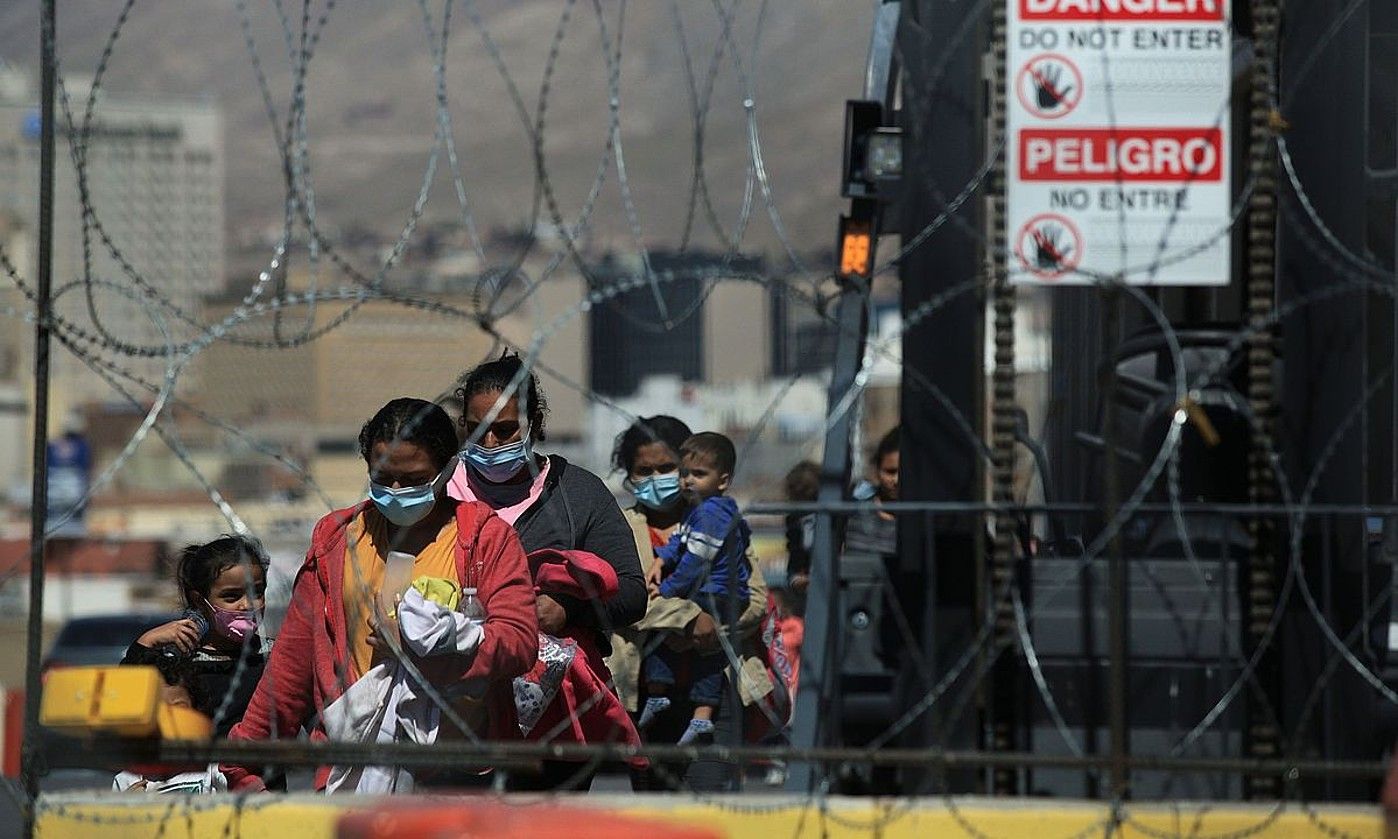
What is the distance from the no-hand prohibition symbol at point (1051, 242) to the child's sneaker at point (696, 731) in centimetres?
236

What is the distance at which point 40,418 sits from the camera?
4582mm

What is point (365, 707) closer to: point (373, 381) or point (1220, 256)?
point (1220, 256)

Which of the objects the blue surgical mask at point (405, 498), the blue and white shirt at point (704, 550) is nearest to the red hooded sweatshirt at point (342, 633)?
the blue surgical mask at point (405, 498)

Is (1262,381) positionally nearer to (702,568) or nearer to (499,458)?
(702,568)

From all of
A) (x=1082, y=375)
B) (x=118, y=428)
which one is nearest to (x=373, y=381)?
(x=118, y=428)

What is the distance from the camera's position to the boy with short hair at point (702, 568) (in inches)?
244

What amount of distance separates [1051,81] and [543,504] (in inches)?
65.0

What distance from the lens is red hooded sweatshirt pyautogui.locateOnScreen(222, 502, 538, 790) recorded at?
15.2 feet

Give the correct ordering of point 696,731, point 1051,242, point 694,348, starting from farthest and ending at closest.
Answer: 1. point 694,348
2. point 696,731
3. point 1051,242

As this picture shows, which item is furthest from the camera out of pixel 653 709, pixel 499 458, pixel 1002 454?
pixel 653 709

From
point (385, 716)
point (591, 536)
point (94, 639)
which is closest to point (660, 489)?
point (591, 536)

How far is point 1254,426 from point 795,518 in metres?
2.57

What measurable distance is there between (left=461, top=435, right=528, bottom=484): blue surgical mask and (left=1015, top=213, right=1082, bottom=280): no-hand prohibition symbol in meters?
1.33

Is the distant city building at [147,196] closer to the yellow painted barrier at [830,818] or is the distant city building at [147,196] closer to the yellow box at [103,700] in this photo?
the yellow painted barrier at [830,818]
